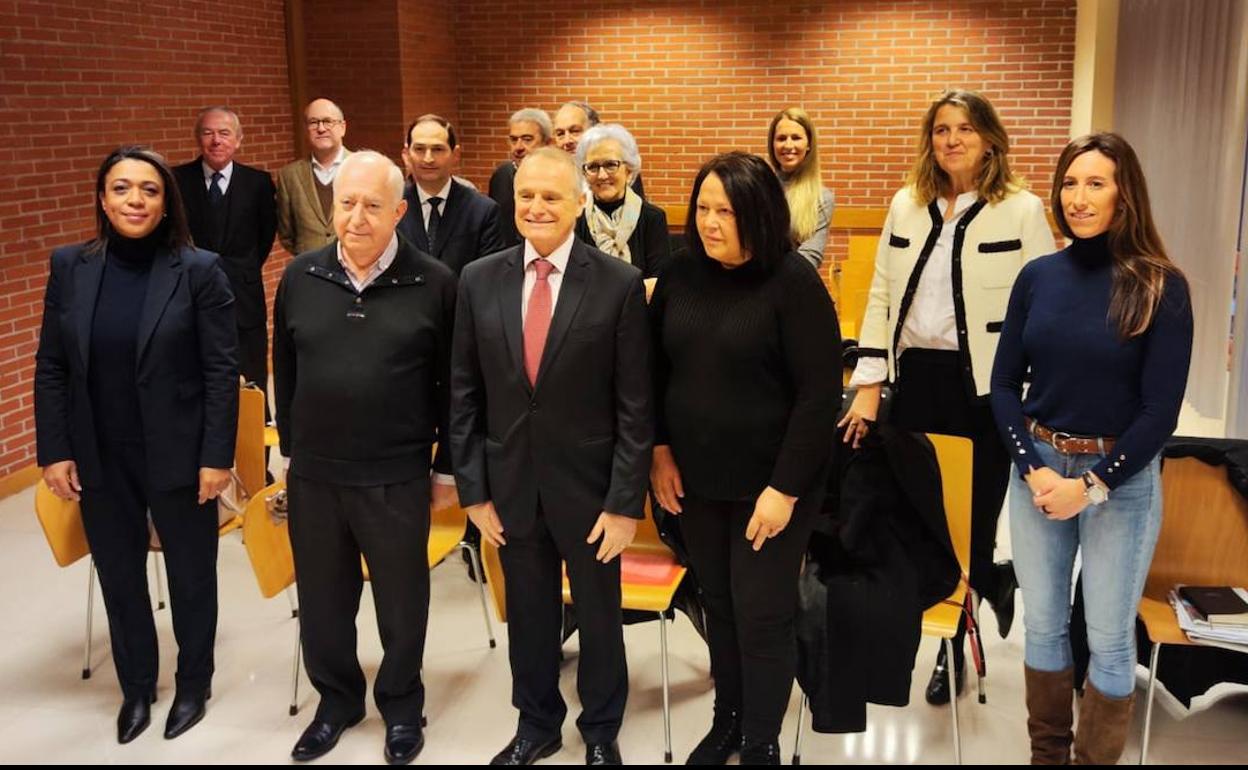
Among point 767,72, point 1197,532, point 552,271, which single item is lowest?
point 1197,532

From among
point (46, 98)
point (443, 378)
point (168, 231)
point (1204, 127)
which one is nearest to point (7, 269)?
point (46, 98)

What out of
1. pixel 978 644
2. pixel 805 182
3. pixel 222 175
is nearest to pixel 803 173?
pixel 805 182

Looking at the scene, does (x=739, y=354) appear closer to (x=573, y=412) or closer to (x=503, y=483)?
(x=573, y=412)

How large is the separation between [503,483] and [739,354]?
2.30 feet

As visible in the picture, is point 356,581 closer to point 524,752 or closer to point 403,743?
point 403,743

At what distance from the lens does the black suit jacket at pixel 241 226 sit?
5.38 m

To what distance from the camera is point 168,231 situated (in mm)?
3287

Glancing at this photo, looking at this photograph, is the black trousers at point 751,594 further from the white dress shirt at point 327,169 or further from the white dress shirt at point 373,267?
the white dress shirt at point 327,169

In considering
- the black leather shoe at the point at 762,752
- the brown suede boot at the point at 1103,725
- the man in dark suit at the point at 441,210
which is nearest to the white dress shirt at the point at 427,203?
the man in dark suit at the point at 441,210

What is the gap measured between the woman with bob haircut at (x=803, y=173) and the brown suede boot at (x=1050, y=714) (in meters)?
2.32

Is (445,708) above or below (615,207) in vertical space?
below

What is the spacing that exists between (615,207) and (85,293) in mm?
1651

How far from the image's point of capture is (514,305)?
9.53ft

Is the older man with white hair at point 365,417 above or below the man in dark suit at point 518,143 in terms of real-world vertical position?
below
